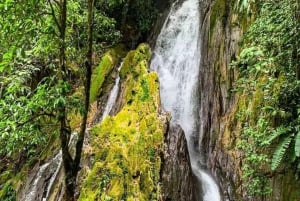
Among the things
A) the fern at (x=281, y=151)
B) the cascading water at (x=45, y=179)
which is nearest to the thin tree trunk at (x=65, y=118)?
the fern at (x=281, y=151)

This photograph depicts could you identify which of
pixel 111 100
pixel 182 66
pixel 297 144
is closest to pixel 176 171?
pixel 297 144

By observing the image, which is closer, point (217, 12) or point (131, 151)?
point (131, 151)

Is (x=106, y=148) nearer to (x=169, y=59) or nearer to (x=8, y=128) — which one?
(x=8, y=128)

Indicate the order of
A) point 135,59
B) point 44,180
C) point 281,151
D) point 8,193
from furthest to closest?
1. point 8,193
2. point 135,59
3. point 44,180
4. point 281,151

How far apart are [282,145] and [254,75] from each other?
2.45m

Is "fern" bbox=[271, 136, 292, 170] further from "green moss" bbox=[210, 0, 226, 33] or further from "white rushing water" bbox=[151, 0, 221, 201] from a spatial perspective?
"green moss" bbox=[210, 0, 226, 33]

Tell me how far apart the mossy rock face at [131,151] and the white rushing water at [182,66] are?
2.10 m

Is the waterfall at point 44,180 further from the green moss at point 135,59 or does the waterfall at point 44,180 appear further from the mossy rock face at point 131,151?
the green moss at point 135,59

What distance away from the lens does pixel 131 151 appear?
6676 mm

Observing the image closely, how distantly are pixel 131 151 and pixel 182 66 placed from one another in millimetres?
5927

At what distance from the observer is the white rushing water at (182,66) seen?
10695 mm

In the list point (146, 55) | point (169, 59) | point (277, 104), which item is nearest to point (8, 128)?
point (277, 104)

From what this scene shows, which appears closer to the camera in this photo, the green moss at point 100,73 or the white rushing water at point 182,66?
the white rushing water at point 182,66

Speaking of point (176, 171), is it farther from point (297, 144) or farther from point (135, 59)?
point (135, 59)
